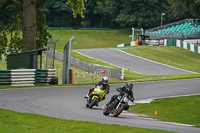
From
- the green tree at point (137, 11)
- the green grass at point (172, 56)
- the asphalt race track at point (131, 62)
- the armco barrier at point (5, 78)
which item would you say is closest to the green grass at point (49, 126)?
the armco barrier at point (5, 78)

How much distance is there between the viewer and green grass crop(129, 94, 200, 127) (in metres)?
16.8

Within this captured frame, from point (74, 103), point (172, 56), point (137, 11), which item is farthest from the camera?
point (137, 11)

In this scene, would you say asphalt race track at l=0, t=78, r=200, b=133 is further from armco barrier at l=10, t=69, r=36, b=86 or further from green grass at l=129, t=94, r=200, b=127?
armco barrier at l=10, t=69, r=36, b=86

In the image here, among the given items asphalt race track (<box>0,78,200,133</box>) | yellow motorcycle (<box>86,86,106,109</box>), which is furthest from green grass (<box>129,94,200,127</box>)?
yellow motorcycle (<box>86,86,106,109</box>)

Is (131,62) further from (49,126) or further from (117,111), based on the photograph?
(49,126)

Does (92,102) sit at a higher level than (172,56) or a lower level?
lower

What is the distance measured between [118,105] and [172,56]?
45.5 m

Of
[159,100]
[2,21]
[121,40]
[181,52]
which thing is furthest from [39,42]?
[121,40]

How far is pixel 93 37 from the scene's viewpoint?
94.2m

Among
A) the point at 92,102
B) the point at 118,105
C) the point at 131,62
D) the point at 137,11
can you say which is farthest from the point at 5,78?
the point at 137,11

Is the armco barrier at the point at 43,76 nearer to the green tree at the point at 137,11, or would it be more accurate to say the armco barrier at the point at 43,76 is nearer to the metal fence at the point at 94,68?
the metal fence at the point at 94,68

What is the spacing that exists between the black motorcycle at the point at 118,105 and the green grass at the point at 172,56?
1459 inches

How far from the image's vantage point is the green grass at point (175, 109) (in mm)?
16828

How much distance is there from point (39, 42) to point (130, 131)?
2638cm
